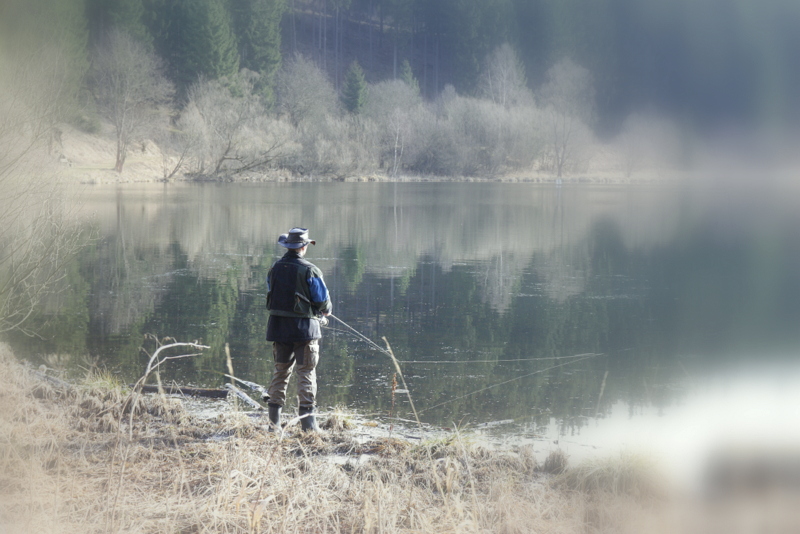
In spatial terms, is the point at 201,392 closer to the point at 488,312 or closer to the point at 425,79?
the point at 488,312

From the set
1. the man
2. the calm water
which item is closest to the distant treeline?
the calm water

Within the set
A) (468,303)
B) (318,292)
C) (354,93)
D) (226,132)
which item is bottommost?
(468,303)

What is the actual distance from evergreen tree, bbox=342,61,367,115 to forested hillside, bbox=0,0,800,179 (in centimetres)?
17

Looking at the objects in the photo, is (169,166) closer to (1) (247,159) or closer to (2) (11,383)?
(1) (247,159)

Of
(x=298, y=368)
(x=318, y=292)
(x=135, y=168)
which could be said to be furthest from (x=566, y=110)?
(x=318, y=292)

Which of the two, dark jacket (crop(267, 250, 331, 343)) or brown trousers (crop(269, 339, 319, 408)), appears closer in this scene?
dark jacket (crop(267, 250, 331, 343))

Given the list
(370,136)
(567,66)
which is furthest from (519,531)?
(567,66)

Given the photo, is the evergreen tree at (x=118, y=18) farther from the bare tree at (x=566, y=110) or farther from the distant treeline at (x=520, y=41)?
the bare tree at (x=566, y=110)

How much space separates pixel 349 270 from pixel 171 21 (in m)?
67.3

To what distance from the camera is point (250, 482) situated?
6.11m

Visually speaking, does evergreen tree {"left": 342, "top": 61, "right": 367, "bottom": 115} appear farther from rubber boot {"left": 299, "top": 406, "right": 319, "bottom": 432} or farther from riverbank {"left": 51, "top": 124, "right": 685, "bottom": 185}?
rubber boot {"left": 299, "top": 406, "right": 319, "bottom": 432}

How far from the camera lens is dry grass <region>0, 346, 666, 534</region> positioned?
5.47m

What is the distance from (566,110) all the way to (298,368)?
93851 millimetres

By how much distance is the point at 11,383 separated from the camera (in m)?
8.88
